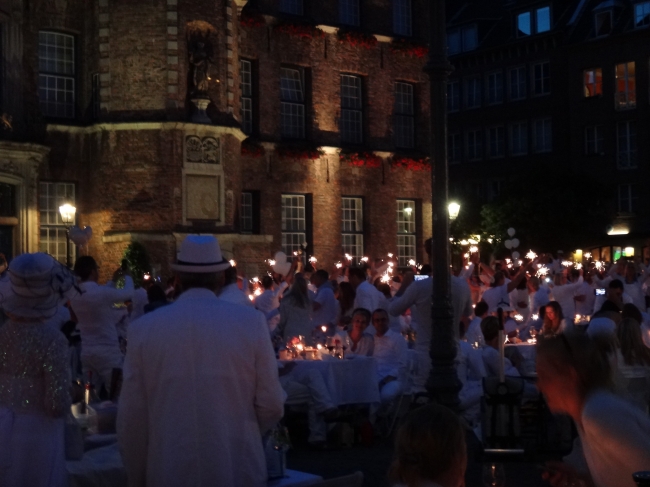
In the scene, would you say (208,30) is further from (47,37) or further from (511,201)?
(511,201)

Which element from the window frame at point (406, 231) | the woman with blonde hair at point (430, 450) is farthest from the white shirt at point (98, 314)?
the window frame at point (406, 231)

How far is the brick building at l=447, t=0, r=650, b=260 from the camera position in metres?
55.1

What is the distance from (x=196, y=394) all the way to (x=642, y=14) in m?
53.3

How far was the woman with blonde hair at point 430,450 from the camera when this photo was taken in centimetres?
383

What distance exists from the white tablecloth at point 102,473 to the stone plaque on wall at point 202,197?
19.6 m

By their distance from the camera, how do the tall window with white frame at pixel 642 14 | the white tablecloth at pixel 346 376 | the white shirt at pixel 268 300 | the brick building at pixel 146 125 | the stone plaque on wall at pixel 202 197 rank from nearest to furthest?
the white tablecloth at pixel 346 376 < the white shirt at pixel 268 300 < the brick building at pixel 146 125 < the stone plaque on wall at pixel 202 197 < the tall window with white frame at pixel 642 14

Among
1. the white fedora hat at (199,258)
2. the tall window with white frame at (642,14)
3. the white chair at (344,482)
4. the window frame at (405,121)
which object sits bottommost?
the white chair at (344,482)

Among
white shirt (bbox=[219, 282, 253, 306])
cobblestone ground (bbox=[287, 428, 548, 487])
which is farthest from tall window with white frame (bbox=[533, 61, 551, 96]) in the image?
white shirt (bbox=[219, 282, 253, 306])

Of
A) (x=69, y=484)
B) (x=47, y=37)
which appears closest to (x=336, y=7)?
(x=47, y=37)

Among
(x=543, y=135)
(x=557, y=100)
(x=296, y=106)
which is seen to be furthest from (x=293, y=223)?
(x=543, y=135)

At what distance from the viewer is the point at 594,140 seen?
56906mm

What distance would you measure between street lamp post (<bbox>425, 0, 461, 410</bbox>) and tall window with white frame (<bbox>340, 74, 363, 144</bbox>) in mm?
20957

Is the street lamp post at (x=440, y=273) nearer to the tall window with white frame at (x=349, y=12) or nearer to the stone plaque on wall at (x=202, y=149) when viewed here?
the stone plaque on wall at (x=202, y=149)

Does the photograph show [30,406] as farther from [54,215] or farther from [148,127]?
[54,215]
